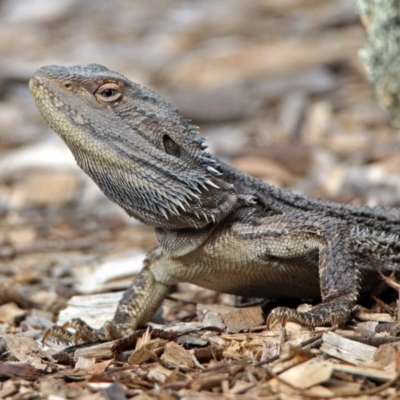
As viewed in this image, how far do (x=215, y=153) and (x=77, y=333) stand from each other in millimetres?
5369

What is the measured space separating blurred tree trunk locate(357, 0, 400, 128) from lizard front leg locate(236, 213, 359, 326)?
9.25ft

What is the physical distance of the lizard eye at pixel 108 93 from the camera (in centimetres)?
531

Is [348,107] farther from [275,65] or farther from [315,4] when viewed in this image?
[315,4]

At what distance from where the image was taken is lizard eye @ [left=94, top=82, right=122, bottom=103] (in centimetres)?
531

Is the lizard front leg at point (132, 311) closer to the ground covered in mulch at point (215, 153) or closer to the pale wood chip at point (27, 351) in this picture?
the ground covered in mulch at point (215, 153)

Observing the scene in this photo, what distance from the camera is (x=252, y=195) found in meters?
5.51

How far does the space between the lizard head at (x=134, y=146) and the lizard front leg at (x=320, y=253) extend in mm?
351

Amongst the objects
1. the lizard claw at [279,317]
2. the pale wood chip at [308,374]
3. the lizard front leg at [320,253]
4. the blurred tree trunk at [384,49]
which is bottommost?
the pale wood chip at [308,374]

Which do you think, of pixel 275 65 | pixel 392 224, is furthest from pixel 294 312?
pixel 275 65

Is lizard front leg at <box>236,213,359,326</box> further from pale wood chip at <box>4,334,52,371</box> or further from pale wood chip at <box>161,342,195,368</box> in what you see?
pale wood chip at <box>4,334,52,371</box>

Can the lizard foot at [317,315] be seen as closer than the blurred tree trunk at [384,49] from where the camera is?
Yes

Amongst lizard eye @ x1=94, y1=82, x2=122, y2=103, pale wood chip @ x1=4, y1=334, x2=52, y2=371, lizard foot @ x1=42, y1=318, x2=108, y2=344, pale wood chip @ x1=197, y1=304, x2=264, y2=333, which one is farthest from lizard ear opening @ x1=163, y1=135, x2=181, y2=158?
pale wood chip @ x1=4, y1=334, x2=52, y2=371

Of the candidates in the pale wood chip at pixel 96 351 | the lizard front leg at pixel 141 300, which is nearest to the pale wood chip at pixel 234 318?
the lizard front leg at pixel 141 300

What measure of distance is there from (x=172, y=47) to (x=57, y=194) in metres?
Result: 6.09
